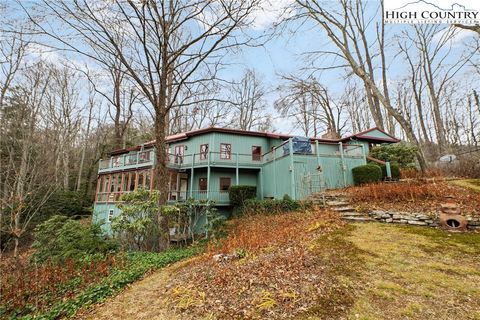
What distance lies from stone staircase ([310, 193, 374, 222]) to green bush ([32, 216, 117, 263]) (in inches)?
342

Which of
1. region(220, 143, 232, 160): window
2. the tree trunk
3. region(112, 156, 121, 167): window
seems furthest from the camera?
region(112, 156, 121, 167): window

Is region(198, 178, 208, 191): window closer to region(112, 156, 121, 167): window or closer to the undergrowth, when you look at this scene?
region(112, 156, 121, 167): window

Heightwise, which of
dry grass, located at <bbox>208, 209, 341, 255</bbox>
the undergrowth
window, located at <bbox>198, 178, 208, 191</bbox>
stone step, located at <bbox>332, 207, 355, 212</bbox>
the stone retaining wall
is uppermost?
window, located at <bbox>198, 178, 208, 191</bbox>

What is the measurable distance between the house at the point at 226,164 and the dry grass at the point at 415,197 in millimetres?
3283

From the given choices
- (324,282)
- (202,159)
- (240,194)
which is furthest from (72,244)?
(202,159)

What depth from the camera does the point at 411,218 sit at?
7.16 metres

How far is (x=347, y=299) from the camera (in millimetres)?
3457

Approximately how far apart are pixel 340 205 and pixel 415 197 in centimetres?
267

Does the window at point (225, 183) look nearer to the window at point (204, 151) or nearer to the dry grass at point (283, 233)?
the window at point (204, 151)

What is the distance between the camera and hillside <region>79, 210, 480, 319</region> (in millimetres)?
3295

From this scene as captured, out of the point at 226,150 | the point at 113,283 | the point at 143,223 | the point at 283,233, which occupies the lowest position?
the point at 113,283

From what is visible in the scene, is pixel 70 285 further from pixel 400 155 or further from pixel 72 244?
pixel 400 155

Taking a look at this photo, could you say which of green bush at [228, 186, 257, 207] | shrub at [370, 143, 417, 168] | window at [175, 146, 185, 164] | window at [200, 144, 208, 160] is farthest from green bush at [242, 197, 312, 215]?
shrub at [370, 143, 417, 168]

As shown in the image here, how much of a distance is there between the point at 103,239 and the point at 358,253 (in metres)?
9.16
